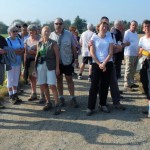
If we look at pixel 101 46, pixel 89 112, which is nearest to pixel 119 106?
pixel 89 112

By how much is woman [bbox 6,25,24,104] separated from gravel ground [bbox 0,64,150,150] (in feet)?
1.18

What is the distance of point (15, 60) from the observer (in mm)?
8016

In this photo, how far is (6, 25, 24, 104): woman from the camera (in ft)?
26.2

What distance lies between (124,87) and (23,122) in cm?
397

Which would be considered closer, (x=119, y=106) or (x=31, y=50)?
(x=119, y=106)

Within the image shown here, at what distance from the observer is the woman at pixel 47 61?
716cm

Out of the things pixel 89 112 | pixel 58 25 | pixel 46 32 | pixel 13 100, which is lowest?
pixel 89 112

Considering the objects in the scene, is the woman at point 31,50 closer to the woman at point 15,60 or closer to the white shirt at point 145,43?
the woman at point 15,60

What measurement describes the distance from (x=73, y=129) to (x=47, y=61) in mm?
1783

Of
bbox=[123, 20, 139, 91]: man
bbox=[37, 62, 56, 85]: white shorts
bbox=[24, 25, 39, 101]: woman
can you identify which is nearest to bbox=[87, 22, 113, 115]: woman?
bbox=[37, 62, 56, 85]: white shorts

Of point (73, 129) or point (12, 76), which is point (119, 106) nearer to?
point (73, 129)

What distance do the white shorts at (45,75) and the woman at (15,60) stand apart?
93cm

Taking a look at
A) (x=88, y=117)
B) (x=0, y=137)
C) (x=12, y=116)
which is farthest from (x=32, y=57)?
(x=0, y=137)

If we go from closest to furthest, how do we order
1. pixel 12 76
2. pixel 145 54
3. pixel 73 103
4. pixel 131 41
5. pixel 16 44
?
pixel 145 54, pixel 73 103, pixel 16 44, pixel 12 76, pixel 131 41
